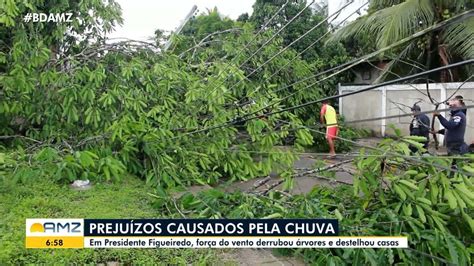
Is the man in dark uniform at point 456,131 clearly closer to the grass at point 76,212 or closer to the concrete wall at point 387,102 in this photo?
the concrete wall at point 387,102

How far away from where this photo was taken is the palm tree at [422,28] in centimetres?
889

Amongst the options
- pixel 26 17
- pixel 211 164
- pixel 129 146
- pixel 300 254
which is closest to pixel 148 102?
pixel 129 146

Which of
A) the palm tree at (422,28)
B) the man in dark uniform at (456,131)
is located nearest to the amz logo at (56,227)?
the man in dark uniform at (456,131)

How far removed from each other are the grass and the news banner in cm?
9

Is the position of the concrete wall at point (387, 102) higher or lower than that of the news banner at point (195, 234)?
higher

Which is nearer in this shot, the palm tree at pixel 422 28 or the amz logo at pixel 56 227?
the amz logo at pixel 56 227

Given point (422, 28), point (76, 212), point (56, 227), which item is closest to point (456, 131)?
point (76, 212)

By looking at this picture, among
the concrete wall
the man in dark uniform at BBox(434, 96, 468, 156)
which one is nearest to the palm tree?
the concrete wall

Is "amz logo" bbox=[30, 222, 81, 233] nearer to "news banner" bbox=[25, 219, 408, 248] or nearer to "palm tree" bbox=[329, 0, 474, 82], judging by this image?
"news banner" bbox=[25, 219, 408, 248]

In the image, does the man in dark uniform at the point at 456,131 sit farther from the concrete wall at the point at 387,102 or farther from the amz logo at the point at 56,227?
the amz logo at the point at 56,227

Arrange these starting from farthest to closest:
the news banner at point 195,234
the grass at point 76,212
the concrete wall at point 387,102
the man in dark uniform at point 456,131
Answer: the concrete wall at point 387,102
the man in dark uniform at point 456,131
the news banner at point 195,234
the grass at point 76,212

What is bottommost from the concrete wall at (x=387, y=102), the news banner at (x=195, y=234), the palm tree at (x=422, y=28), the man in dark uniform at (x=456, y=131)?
the news banner at (x=195, y=234)

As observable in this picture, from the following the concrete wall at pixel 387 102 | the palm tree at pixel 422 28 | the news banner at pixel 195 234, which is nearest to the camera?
the news banner at pixel 195 234

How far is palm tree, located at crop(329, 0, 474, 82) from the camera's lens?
8.89m
